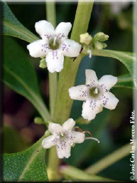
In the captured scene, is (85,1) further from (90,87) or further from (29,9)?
(29,9)

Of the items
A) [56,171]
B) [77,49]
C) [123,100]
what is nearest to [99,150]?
[123,100]

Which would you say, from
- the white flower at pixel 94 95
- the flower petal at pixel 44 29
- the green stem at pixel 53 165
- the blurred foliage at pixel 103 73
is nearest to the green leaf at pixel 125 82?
the white flower at pixel 94 95

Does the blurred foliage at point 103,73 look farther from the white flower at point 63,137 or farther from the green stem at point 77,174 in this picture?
the white flower at point 63,137

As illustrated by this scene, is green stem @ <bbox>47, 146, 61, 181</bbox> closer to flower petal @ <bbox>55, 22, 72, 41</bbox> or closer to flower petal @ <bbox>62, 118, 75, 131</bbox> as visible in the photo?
flower petal @ <bbox>62, 118, 75, 131</bbox>

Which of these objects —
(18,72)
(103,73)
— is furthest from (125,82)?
(103,73)

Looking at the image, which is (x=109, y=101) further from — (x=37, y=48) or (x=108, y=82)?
(x=37, y=48)

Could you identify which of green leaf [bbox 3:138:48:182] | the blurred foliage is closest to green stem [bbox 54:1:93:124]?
green leaf [bbox 3:138:48:182]
